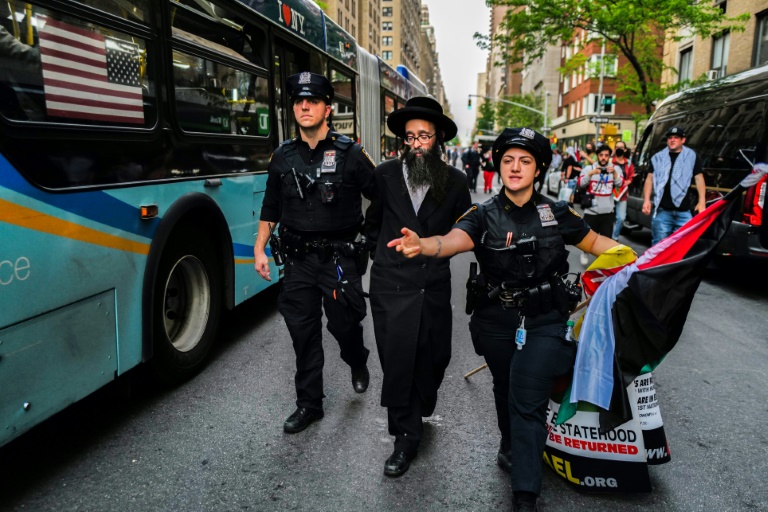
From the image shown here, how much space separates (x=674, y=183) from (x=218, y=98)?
212 inches

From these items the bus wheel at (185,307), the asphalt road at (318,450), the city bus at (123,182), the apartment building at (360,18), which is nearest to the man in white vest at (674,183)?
the asphalt road at (318,450)

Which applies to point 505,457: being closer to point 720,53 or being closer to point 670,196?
point 670,196

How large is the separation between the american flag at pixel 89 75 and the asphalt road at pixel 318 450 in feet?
5.48

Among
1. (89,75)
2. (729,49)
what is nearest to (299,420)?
(89,75)

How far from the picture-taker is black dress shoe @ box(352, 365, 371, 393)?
13.8 feet

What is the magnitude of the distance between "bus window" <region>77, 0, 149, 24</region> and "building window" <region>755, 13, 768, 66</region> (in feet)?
67.6

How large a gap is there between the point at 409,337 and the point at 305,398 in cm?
99

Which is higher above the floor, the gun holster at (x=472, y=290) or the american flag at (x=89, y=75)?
the american flag at (x=89, y=75)

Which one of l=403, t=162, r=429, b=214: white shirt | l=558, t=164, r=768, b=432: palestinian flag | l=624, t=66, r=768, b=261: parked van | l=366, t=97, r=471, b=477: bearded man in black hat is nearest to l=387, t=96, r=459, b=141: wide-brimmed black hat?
l=366, t=97, r=471, b=477: bearded man in black hat

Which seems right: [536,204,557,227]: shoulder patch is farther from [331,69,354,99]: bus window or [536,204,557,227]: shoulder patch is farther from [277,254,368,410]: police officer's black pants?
[331,69,354,99]: bus window

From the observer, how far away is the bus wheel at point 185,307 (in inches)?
157

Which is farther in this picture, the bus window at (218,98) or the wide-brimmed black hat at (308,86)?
the bus window at (218,98)

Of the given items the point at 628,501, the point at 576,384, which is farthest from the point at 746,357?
the point at 576,384

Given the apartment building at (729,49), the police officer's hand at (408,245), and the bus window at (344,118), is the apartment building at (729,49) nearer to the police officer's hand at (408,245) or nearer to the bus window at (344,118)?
the bus window at (344,118)
